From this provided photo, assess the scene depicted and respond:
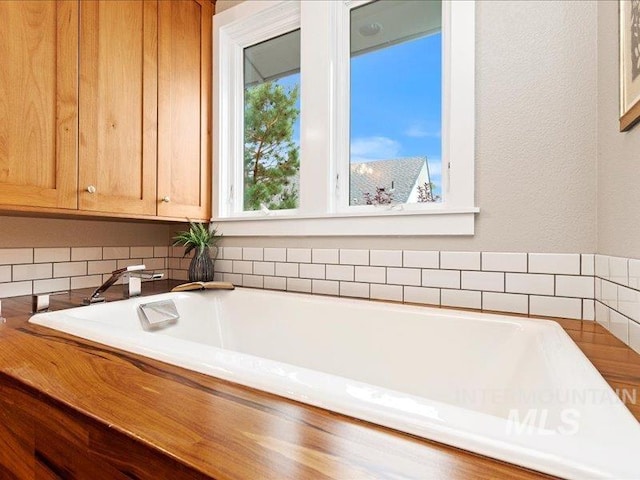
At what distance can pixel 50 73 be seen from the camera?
4.16ft

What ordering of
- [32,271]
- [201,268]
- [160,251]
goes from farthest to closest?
[160,251] → [201,268] → [32,271]

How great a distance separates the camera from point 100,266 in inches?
73.0

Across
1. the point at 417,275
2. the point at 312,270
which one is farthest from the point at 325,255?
the point at 417,275

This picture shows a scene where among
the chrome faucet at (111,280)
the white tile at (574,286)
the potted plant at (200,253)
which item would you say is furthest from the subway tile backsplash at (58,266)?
the white tile at (574,286)

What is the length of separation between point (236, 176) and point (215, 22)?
86 cm

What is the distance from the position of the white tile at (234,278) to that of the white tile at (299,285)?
12.7 inches

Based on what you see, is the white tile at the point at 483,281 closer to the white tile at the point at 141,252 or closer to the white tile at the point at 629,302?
the white tile at the point at 629,302

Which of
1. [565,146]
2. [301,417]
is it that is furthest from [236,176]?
→ [301,417]

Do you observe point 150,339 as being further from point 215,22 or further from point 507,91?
point 215,22

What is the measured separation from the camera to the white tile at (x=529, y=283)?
1.18 metres

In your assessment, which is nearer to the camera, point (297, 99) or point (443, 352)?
point (443, 352)

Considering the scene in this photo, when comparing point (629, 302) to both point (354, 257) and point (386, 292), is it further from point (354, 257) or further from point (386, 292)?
point (354, 257)

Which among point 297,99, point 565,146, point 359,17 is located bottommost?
point 565,146

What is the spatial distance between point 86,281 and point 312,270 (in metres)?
1.18
